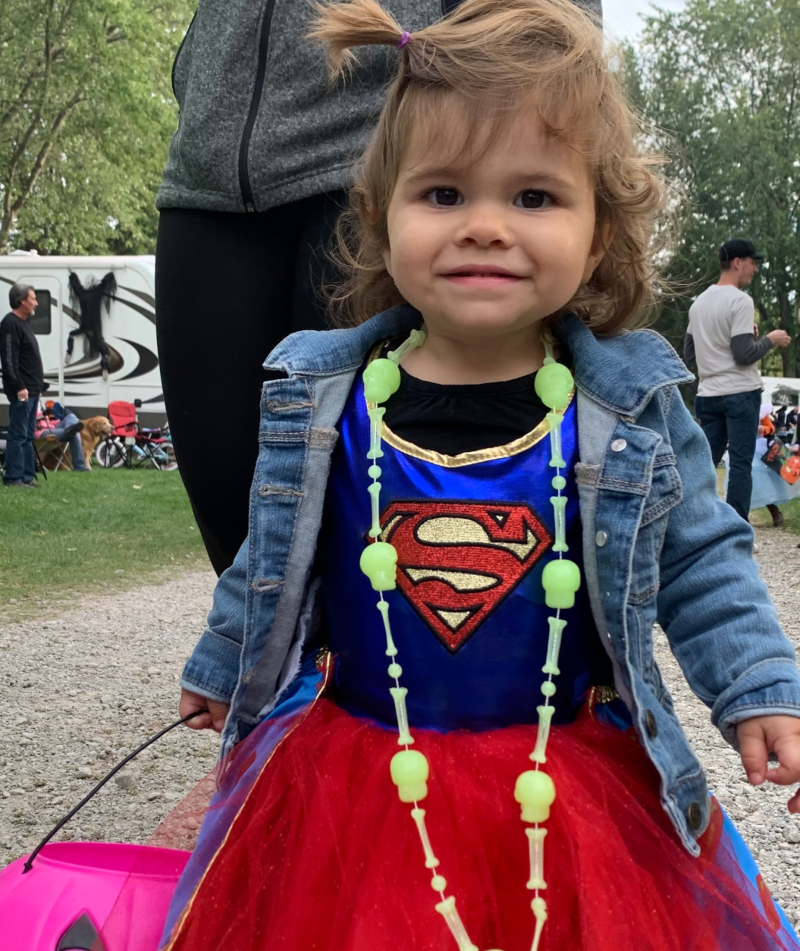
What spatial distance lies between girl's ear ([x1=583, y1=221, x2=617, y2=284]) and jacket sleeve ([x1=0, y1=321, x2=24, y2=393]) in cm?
951

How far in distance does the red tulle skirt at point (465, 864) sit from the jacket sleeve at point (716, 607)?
16 cm

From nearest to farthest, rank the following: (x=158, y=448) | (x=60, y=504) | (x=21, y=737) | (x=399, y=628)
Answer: (x=399, y=628)
(x=21, y=737)
(x=60, y=504)
(x=158, y=448)

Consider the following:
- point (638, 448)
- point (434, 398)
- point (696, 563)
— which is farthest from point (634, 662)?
point (434, 398)

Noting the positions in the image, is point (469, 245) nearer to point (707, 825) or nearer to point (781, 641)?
point (781, 641)

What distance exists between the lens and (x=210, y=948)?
1205 mm

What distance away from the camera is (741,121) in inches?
1037

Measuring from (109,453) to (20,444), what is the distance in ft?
12.9

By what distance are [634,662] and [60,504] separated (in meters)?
8.08

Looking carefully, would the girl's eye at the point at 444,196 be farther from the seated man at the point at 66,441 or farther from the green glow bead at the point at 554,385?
the seated man at the point at 66,441

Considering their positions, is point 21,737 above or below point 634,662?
below

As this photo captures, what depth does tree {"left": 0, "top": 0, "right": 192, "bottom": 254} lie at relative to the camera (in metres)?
16.3

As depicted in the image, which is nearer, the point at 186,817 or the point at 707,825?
the point at 707,825

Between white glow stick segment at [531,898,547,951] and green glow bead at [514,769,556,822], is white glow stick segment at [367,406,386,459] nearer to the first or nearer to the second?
green glow bead at [514,769,556,822]

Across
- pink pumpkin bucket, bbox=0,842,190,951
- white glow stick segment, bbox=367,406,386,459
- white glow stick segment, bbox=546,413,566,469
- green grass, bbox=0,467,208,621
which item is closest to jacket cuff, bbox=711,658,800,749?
white glow stick segment, bbox=546,413,566,469
